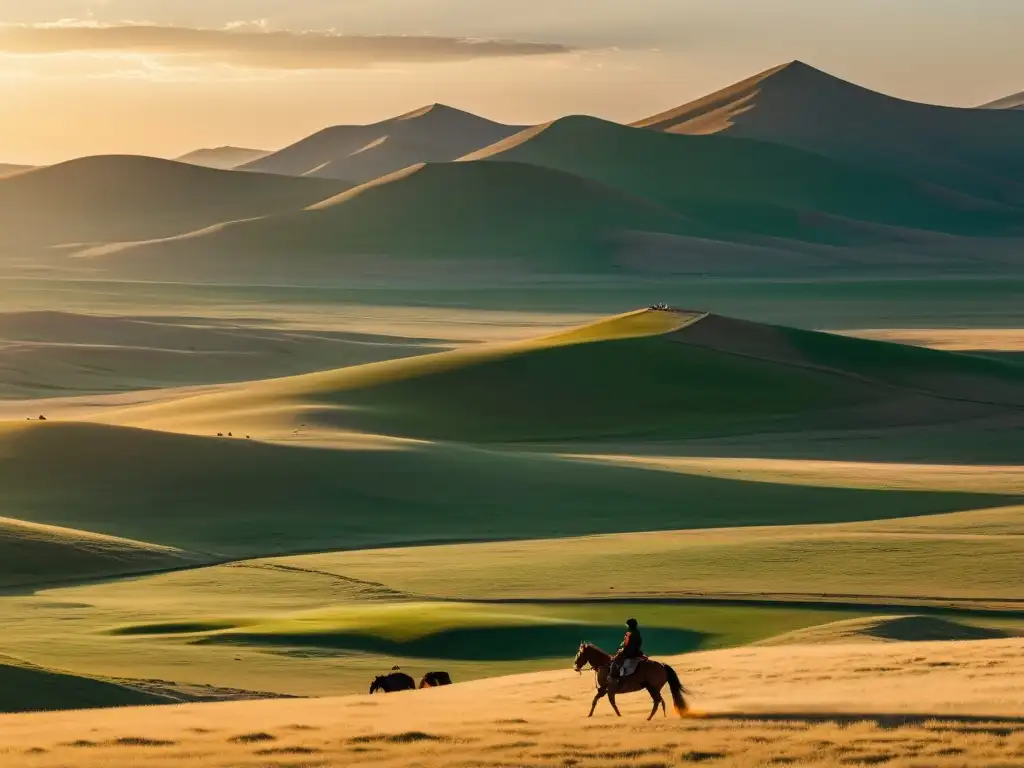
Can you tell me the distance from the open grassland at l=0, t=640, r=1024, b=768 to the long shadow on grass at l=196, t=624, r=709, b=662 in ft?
27.1

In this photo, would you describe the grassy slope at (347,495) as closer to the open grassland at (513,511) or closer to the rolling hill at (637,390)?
the open grassland at (513,511)

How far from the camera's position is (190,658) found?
29.4 meters

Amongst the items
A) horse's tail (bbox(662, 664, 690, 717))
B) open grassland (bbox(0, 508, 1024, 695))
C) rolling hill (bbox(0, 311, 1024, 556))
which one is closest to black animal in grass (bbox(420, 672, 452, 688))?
open grassland (bbox(0, 508, 1024, 695))

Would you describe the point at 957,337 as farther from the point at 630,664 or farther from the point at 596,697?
the point at 630,664

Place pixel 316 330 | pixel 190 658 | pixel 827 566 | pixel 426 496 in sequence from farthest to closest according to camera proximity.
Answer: pixel 316 330 → pixel 426 496 → pixel 827 566 → pixel 190 658

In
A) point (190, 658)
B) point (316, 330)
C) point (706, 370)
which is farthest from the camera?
point (316, 330)

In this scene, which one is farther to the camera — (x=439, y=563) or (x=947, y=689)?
(x=439, y=563)

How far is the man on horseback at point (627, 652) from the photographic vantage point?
17.8 m

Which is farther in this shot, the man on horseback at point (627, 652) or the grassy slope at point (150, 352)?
the grassy slope at point (150, 352)

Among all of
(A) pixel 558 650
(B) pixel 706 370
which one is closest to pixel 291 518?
(A) pixel 558 650

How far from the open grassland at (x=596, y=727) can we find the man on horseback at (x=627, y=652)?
54 cm

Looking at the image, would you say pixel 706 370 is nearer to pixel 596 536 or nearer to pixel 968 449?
pixel 968 449

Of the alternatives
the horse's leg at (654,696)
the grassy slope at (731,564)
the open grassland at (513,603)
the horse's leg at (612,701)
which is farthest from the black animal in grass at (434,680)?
A: the grassy slope at (731,564)

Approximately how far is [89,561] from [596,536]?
12328mm
